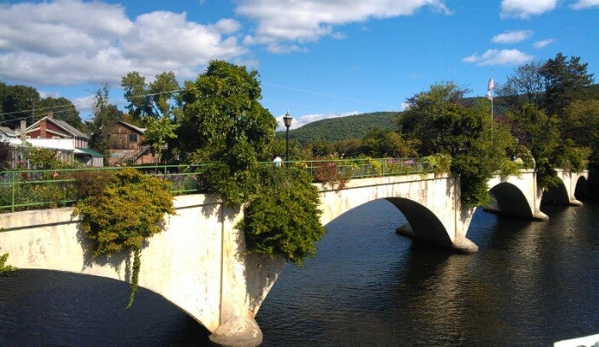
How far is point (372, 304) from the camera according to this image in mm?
18672

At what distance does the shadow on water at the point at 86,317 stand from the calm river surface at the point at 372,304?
4 centimetres

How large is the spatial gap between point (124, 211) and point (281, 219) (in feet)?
15.4

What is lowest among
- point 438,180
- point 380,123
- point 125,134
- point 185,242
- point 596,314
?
point 596,314

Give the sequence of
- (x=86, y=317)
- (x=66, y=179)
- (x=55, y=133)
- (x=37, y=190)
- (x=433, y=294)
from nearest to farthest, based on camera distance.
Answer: (x=37, y=190)
(x=66, y=179)
(x=86, y=317)
(x=433, y=294)
(x=55, y=133)

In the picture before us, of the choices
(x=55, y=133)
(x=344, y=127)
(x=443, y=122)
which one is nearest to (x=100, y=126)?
(x=55, y=133)

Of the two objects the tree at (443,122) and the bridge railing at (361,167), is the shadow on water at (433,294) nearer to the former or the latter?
the bridge railing at (361,167)

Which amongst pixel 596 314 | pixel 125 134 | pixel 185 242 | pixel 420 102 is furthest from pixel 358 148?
pixel 185 242

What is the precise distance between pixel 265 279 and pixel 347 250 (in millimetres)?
12491

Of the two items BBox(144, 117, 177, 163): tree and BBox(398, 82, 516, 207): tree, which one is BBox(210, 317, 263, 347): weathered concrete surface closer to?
Answer: BBox(144, 117, 177, 163): tree

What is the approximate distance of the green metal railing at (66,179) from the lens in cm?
978

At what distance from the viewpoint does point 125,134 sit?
5875 cm

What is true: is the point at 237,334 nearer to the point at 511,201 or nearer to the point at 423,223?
the point at 423,223

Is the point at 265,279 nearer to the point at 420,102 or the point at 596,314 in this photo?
the point at 596,314

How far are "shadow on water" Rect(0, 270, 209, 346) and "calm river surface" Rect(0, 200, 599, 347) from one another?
0.13 ft
